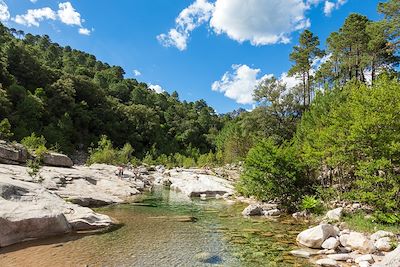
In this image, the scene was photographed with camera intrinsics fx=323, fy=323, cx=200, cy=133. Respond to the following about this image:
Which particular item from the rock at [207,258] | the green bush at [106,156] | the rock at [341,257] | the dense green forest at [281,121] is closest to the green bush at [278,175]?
the dense green forest at [281,121]

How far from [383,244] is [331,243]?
68.8 inches

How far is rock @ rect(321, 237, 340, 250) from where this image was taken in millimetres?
12258

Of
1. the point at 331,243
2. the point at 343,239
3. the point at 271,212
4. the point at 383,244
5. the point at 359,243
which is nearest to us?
the point at 383,244

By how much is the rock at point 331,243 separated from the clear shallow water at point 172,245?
122 cm

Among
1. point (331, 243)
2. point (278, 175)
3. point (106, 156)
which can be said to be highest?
point (106, 156)

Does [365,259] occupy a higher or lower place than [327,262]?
higher

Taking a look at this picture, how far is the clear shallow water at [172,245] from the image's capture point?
35.0 ft

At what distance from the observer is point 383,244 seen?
11547mm

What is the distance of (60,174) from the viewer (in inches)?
995

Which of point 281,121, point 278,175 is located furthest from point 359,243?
point 281,121

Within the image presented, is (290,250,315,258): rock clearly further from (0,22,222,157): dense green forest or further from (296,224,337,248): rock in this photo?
(0,22,222,157): dense green forest

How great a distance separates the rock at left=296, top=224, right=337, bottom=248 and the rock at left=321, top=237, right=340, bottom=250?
8.1 inches

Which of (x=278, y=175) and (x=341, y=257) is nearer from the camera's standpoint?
(x=341, y=257)

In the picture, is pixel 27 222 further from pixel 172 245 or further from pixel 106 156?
pixel 106 156
